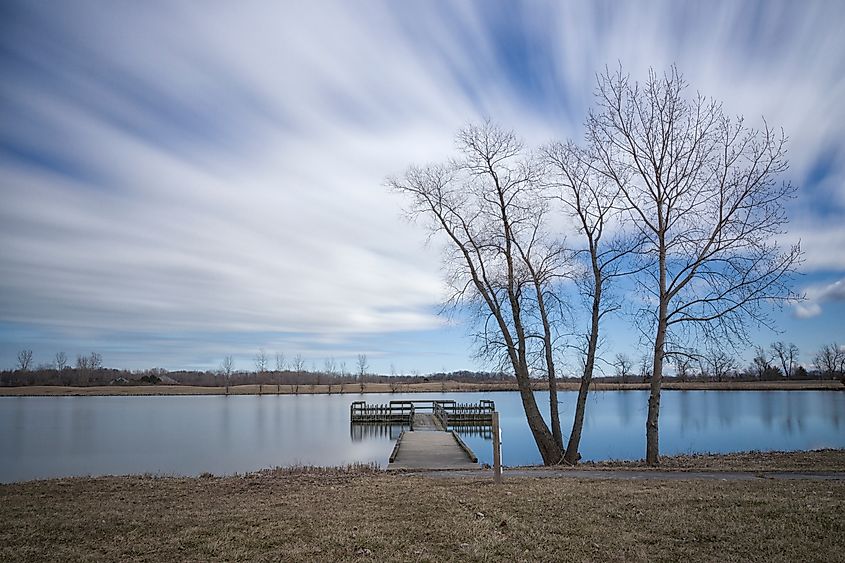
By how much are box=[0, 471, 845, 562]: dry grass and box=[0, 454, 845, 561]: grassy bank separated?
0.05ft

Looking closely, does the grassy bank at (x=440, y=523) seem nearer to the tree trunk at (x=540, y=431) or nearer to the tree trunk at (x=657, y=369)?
the tree trunk at (x=657, y=369)

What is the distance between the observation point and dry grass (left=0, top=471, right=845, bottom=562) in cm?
564

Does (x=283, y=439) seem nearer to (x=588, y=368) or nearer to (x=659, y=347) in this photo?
(x=588, y=368)

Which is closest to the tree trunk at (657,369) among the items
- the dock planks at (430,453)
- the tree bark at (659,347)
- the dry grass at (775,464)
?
the tree bark at (659,347)

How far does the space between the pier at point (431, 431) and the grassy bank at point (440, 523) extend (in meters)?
6.04

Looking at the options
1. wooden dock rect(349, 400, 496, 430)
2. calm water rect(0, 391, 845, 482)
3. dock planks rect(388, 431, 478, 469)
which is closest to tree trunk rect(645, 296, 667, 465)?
calm water rect(0, 391, 845, 482)

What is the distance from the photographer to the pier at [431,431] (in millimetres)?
16609

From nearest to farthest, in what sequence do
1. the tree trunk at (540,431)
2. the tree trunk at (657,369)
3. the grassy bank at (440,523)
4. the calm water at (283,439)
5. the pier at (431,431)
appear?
the grassy bank at (440,523)
the tree trunk at (657,369)
the tree trunk at (540,431)
the pier at (431,431)
the calm water at (283,439)

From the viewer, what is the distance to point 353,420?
121ft

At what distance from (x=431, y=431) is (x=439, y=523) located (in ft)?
68.9

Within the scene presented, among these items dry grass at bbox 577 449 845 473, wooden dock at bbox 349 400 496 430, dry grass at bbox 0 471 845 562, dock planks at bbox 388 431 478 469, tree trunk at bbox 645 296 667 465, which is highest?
tree trunk at bbox 645 296 667 465

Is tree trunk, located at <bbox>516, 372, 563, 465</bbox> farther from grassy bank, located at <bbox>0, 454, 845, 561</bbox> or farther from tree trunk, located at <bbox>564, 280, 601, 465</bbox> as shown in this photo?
grassy bank, located at <bbox>0, 454, 845, 561</bbox>

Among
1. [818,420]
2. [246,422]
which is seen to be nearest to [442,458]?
[246,422]

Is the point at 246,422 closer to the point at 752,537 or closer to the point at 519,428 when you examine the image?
the point at 519,428
